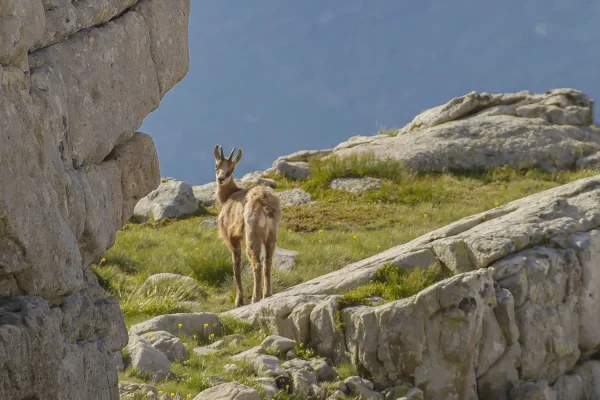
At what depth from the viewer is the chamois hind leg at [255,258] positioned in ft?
47.7

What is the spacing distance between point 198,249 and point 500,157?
11.6 m

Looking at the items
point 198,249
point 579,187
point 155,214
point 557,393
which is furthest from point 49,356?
point 155,214

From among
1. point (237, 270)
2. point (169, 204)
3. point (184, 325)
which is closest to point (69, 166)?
point (184, 325)

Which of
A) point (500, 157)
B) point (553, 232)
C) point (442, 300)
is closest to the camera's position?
point (442, 300)

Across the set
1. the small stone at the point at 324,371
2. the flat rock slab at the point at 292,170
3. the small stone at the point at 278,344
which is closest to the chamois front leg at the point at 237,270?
the small stone at the point at 278,344

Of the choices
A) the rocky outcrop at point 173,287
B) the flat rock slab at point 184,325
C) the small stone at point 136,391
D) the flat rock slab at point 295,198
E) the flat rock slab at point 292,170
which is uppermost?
the flat rock slab at point 292,170

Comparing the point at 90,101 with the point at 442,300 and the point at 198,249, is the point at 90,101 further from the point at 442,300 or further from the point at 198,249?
the point at 198,249

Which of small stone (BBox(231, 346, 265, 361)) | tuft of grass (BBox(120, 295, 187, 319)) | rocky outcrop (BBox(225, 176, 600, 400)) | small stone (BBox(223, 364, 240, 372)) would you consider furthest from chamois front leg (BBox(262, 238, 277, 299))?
small stone (BBox(223, 364, 240, 372))

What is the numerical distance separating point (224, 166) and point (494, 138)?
1178 centimetres

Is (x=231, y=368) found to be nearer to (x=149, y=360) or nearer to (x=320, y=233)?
(x=149, y=360)

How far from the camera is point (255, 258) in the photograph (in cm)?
1458

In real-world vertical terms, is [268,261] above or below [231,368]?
above

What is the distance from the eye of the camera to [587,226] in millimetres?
13070

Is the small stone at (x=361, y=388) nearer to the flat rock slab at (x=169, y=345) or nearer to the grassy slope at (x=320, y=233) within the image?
the grassy slope at (x=320, y=233)
